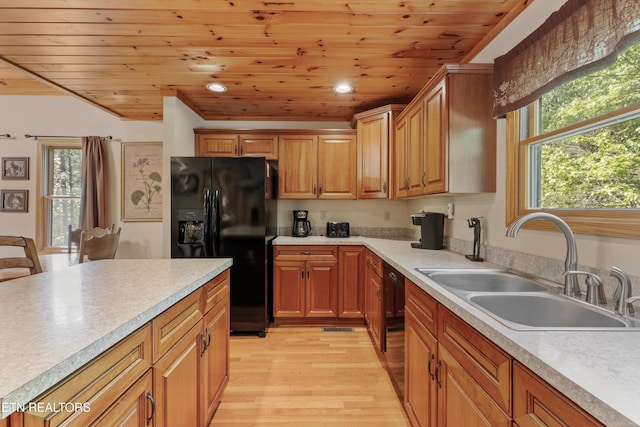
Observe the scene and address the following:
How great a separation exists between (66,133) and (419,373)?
501 cm

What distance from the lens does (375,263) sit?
2604 mm

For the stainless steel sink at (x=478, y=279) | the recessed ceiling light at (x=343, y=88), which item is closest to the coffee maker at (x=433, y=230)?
the stainless steel sink at (x=478, y=279)

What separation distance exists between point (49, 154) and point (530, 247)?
5510 mm

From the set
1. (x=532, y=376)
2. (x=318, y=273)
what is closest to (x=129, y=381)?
(x=532, y=376)

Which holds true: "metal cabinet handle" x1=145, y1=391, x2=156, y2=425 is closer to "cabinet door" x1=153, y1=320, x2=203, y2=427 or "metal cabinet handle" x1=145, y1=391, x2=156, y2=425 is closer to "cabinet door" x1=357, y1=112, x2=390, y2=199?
"cabinet door" x1=153, y1=320, x2=203, y2=427

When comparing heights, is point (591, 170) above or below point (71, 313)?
above

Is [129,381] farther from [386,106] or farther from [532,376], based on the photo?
[386,106]

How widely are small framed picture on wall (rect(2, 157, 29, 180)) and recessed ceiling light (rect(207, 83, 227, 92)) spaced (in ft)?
Answer: 10.1

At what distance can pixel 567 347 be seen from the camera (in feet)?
2.38

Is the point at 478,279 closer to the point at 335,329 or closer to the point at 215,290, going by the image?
the point at 215,290

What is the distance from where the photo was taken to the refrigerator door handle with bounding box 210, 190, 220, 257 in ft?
9.03

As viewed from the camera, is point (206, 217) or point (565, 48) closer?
point (565, 48)

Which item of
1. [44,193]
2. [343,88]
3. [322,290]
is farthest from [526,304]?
[44,193]

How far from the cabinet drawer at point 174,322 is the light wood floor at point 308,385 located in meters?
0.86
